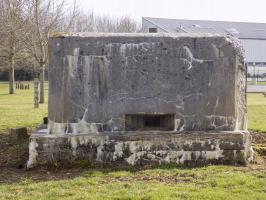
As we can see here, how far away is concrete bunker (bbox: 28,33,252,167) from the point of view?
7.00 meters

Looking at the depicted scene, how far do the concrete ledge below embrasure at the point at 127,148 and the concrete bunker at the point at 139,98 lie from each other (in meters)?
0.01

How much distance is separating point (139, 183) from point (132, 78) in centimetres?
181

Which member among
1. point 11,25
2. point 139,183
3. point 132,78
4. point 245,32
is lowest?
point 139,183

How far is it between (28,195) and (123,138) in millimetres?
1951

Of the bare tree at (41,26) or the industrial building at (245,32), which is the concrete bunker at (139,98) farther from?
the industrial building at (245,32)

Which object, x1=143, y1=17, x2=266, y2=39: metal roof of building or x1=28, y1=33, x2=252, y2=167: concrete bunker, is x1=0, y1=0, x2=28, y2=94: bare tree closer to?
x1=28, y1=33, x2=252, y2=167: concrete bunker

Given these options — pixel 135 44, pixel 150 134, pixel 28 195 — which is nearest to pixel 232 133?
pixel 150 134

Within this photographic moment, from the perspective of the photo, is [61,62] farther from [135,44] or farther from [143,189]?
[143,189]

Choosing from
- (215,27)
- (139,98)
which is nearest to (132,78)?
(139,98)

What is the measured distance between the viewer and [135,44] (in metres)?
7.09

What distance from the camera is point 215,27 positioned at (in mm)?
63812

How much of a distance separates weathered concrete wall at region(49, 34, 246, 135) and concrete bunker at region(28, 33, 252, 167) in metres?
0.01

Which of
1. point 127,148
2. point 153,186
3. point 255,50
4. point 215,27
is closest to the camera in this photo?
point 153,186

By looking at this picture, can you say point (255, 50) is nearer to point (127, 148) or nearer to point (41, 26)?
point (41, 26)
